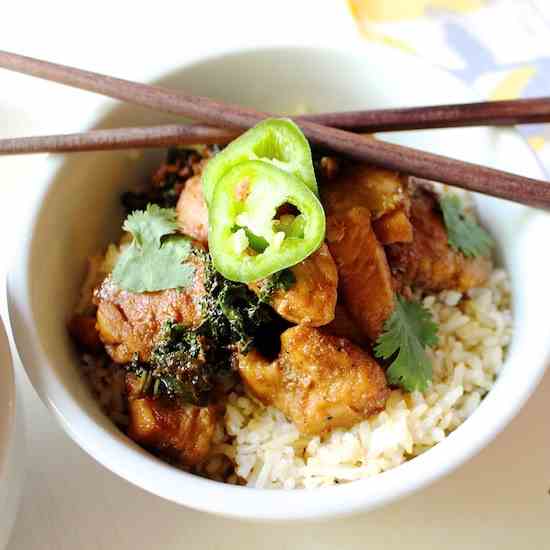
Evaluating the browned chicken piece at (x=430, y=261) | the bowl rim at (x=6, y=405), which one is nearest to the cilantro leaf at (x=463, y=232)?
the browned chicken piece at (x=430, y=261)

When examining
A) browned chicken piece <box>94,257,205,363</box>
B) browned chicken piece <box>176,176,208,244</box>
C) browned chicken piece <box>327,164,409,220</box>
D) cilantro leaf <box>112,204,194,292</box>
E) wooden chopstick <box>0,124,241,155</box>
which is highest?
browned chicken piece <box>327,164,409,220</box>

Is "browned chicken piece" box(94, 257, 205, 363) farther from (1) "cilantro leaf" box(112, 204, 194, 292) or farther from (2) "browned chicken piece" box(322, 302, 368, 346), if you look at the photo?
(2) "browned chicken piece" box(322, 302, 368, 346)

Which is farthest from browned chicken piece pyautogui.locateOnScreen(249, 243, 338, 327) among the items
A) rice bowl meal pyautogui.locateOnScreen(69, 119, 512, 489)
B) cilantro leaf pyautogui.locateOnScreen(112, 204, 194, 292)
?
cilantro leaf pyautogui.locateOnScreen(112, 204, 194, 292)

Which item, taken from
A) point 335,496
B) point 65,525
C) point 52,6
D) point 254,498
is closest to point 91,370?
point 65,525

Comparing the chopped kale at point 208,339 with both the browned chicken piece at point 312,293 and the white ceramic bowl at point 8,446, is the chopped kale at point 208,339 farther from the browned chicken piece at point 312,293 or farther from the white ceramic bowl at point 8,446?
the white ceramic bowl at point 8,446

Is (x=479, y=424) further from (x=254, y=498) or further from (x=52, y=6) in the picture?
(x=52, y=6)

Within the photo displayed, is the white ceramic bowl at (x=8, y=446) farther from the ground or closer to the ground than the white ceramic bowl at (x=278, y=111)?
closer to the ground
